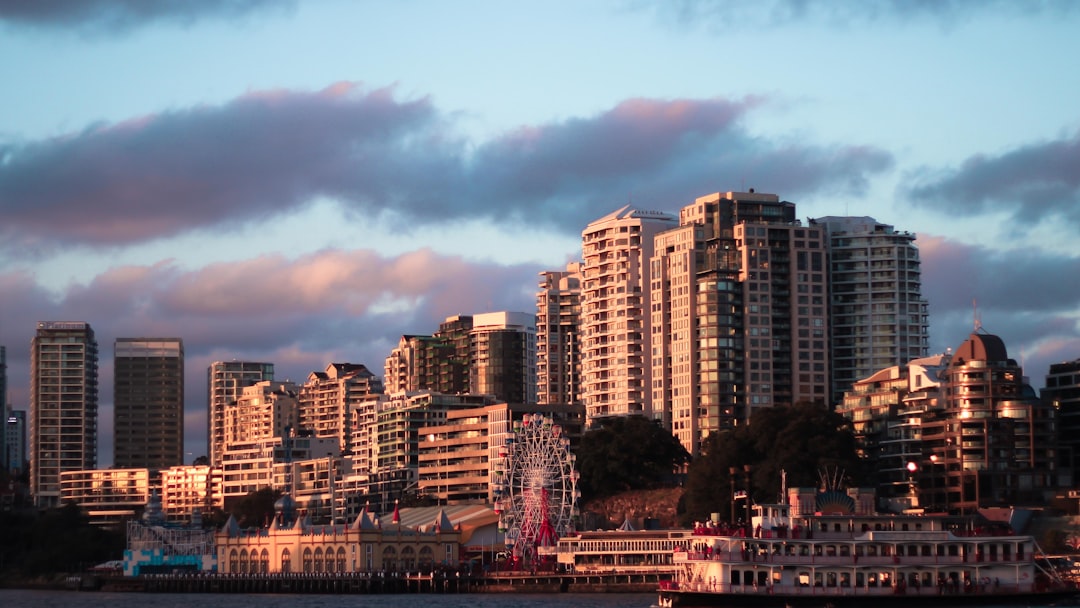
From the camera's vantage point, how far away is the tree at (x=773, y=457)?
7308 inches

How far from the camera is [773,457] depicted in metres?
188

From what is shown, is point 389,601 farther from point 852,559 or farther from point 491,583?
point 852,559

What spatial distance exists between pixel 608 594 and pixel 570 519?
27930mm

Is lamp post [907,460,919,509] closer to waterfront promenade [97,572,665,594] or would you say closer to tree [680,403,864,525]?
tree [680,403,864,525]

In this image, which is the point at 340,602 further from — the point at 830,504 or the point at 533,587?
the point at 830,504

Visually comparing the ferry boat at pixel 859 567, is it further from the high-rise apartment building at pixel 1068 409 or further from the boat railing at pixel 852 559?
the high-rise apartment building at pixel 1068 409

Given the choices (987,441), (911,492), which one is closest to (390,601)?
(911,492)

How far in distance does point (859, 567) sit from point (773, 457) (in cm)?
6227

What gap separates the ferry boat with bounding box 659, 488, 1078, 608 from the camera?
12538 centimetres

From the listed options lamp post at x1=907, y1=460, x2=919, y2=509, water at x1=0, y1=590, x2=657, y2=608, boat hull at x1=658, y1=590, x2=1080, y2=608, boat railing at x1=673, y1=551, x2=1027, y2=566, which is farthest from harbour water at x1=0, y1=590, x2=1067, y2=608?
lamp post at x1=907, y1=460, x2=919, y2=509

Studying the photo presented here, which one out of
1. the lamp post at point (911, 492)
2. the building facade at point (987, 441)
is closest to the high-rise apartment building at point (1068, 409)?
the building facade at point (987, 441)

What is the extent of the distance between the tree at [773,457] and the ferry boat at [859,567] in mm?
54406

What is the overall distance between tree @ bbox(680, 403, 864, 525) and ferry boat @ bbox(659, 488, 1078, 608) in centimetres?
5441

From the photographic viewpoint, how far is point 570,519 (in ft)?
650
